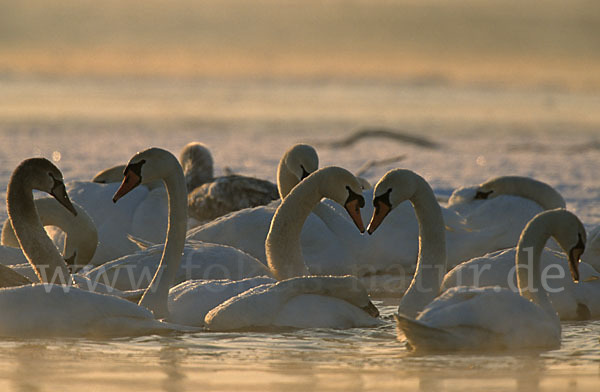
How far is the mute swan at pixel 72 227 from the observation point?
8.25 m

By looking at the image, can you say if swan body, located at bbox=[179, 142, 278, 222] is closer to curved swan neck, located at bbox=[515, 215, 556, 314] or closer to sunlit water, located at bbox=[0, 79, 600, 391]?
sunlit water, located at bbox=[0, 79, 600, 391]

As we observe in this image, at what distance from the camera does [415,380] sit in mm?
5113

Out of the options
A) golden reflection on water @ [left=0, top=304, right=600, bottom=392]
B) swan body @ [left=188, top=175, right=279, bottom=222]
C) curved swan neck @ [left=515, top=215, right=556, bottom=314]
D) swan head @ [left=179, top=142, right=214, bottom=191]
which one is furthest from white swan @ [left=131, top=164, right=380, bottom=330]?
swan head @ [left=179, top=142, right=214, bottom=191]

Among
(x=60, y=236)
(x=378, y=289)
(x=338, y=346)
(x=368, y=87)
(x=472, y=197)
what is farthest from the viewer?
(x=368, y=87)

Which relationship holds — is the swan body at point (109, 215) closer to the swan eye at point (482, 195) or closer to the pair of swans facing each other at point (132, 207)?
the pair of swans facing each other at point (132, 207)

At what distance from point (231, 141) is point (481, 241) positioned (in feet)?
36.5

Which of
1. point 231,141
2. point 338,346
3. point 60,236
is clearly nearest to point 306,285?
point 338,346

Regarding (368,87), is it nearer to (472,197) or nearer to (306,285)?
(472,197)

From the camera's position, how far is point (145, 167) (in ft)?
22.0

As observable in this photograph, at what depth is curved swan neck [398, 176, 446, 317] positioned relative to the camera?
6414mm

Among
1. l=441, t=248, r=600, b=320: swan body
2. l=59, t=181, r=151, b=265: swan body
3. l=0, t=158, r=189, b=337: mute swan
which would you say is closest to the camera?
l=0, t=158, r=189, b=337: mute swan

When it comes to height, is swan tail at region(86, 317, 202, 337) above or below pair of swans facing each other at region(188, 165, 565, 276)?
below

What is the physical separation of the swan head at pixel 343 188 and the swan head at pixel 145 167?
92 centimetres

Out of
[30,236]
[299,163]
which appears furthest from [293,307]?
[299,163]
